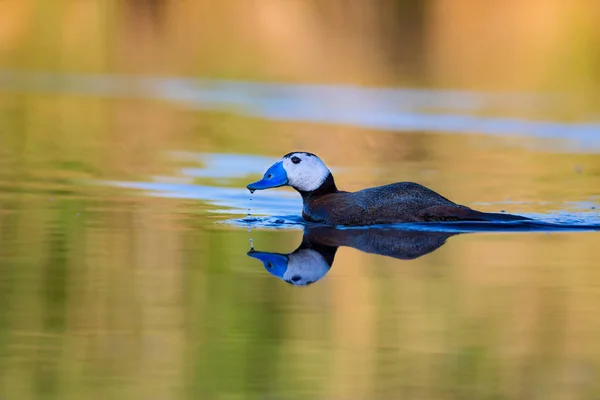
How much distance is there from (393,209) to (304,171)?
82 centimetres

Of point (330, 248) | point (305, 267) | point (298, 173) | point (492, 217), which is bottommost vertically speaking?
point (305, 267)

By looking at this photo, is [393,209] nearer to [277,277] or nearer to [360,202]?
[360,202]

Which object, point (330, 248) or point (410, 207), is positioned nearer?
point (330, 248)

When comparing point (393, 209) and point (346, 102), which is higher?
point (346, 102)

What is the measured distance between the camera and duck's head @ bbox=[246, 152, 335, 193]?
1090 centimetres

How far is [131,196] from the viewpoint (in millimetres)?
12391

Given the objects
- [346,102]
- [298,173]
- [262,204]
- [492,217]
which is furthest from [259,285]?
[346,102]

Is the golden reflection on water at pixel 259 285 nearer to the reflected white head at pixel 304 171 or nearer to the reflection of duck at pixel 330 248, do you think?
the reflection of duck at pixel 330 248

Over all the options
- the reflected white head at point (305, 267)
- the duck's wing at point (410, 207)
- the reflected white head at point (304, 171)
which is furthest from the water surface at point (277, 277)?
the reflected white head at point (304, 171)

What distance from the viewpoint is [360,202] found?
10766 mm

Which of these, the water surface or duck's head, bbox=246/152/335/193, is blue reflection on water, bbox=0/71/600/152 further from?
duck's head, bbox=246/152/335/193

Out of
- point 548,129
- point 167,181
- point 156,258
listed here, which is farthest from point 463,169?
point 156,258

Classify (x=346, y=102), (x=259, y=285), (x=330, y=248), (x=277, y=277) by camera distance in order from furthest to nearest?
(x=346, y=102)
(x=330, y=248)
(x=277, y=277)
(x=259, y=285)

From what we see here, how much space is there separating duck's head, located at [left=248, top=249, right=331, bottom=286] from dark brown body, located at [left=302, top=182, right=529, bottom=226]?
1.19m
